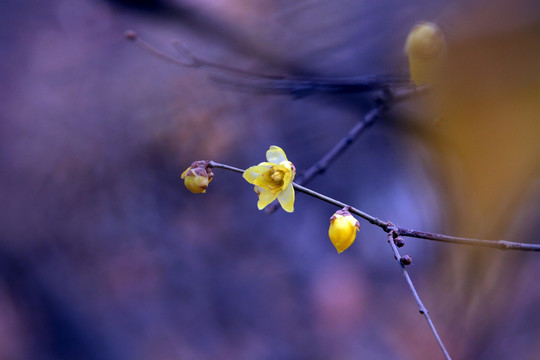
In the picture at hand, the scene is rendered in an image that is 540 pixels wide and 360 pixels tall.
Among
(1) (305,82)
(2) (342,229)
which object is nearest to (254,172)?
(2) (342,229)

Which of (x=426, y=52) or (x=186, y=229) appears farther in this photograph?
(x=186, y=229)

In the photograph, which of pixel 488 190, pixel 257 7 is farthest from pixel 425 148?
pixel 257 7

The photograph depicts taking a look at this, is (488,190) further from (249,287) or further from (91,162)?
(91,162)

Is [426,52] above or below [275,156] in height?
above

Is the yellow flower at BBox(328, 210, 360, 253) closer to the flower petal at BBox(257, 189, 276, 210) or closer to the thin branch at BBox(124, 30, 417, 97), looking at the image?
the flower petal at BBox(257, 189, 276, 210)

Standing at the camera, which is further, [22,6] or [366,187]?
[22,6]

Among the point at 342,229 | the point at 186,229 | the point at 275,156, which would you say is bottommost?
the point at 342,229

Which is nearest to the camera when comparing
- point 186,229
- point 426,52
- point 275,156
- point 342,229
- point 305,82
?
point 342,229

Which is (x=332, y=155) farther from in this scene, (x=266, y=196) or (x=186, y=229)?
(x=186, y=229)
